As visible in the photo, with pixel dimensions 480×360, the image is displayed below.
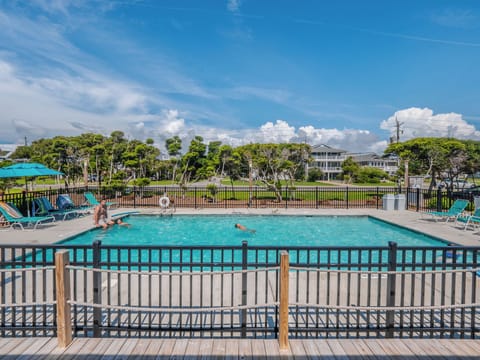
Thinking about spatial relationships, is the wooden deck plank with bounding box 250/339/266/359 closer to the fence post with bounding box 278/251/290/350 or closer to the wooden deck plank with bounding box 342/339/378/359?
the fence post with bounding box 278/251/290/350

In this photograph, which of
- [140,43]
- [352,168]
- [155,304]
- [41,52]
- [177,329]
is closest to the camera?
[177,329]

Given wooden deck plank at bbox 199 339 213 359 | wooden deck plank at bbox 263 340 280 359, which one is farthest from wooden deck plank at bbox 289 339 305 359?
wooden deck plank at bbox 199 339 213 359

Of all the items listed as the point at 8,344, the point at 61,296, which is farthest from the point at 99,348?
the point at 8,344

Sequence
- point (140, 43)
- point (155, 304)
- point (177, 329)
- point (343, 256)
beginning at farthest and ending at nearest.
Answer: point (140, 43), point (343, 256), point (155, 304), point (177, 329)

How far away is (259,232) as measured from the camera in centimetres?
1194

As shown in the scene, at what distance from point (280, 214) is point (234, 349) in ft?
38.2

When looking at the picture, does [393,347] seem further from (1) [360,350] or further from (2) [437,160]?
(2) [437,160]

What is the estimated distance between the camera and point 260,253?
9227 millimetres

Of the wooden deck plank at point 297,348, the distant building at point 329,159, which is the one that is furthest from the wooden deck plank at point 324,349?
the distant building at point 329,159

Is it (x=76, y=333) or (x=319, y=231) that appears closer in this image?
(x=76, y=333)

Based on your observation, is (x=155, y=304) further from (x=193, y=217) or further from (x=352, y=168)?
(x=352, y=168)

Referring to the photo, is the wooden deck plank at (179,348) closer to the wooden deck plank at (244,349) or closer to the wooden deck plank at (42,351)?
the wooden deck plank at (244,349)

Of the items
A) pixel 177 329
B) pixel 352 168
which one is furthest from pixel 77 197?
pixel 352 168

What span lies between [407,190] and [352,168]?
3178 centimetres
